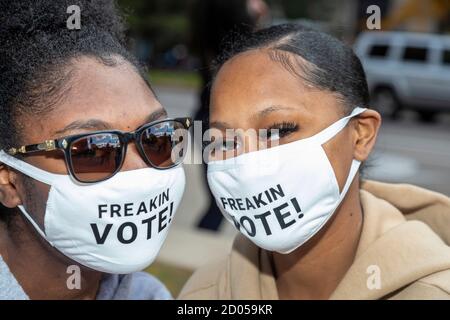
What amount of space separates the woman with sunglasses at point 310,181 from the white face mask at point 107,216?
25 centimetres

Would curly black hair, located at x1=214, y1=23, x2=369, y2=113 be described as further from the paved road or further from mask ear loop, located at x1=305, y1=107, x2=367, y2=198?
the paved road

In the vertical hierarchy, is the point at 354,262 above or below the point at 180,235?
above

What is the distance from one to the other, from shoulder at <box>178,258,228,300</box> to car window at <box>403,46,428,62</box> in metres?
13.7

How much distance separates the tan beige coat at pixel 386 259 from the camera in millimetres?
1834

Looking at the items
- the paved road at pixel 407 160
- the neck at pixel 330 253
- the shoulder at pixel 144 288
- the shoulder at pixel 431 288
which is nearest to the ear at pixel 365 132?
the neck at pixel 330 253

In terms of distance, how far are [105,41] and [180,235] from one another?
359cm

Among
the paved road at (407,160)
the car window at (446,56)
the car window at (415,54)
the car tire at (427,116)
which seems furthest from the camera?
the car tire at (427,116)

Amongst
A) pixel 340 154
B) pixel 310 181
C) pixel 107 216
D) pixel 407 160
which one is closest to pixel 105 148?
pixel 107 216

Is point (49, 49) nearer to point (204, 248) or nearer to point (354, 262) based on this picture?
point (354, 262)

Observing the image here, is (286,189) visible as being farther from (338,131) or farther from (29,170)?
(29,170)

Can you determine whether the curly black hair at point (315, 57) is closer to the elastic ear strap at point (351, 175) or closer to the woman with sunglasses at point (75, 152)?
the elastic ear strap at point (351, 175)

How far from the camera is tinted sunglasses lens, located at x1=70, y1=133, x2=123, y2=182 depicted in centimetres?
180

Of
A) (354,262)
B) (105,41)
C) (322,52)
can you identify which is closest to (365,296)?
(354,262)

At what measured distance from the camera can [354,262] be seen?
6.45ft
